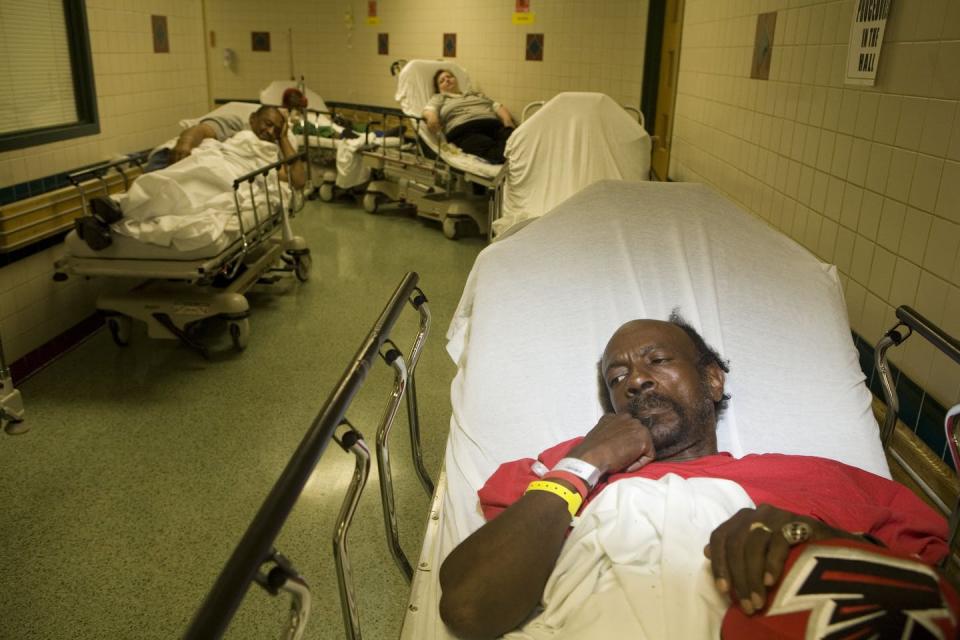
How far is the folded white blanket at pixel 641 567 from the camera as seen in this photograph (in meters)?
1.23

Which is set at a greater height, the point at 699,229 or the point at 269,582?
the point at 699,229

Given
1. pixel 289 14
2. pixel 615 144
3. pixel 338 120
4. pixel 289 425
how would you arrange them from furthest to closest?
pixel 289 14 → pixel 338 120 → pixel 615 144 → pixel 289 425

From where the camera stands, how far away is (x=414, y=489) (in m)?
2.68

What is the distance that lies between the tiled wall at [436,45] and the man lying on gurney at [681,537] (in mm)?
4918

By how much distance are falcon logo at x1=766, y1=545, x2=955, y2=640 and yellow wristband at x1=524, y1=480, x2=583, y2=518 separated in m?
0.40

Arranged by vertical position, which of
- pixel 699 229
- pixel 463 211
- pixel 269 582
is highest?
pixel 699 229

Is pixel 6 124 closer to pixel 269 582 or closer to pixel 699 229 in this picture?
pixel 699 229

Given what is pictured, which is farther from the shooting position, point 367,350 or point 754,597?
point 367,350

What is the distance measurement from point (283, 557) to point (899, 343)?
1.52m

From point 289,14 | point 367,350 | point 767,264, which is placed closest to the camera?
point 367,350

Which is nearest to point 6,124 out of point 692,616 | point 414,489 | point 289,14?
point 414,489

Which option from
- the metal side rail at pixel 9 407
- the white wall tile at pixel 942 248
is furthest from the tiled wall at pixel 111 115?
the white wall tile at pixel 942 248

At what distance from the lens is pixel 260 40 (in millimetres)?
8164

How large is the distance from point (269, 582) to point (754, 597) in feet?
2.30
